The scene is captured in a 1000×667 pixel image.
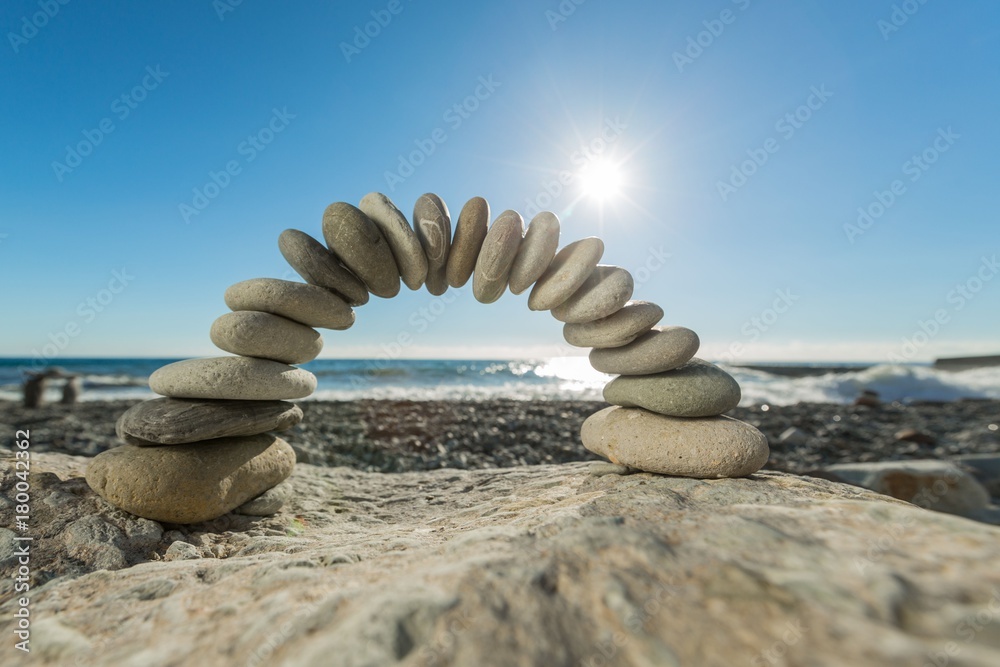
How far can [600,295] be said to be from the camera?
3.11m

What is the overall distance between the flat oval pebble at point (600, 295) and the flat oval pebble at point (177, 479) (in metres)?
2.58

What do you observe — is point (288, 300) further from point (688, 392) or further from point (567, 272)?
point (688, 392)

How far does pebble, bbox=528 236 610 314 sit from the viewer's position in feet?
10.4

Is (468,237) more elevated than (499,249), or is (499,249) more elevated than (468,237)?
(468,237)

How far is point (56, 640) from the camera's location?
1387 mm

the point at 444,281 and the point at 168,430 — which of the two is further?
the point at 444,281

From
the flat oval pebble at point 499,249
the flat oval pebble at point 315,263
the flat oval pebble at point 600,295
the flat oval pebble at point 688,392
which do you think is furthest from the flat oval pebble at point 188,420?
the flat oval pebble at point 688,392

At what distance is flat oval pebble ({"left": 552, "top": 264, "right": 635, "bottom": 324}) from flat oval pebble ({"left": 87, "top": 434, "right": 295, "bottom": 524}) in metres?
2.58

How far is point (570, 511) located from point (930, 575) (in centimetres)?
125

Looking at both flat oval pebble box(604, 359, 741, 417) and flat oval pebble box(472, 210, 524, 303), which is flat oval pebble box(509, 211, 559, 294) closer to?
flat oval pebble box(472, 210, 524, 303)

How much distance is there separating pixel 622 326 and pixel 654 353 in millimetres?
292

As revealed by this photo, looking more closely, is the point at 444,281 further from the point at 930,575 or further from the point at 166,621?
the point at 930,575

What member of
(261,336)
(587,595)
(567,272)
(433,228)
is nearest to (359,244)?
(433,228)

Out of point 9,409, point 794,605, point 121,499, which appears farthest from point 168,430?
point 9,409
